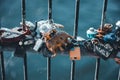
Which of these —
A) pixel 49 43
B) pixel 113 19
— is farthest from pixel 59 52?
pixel 113 19

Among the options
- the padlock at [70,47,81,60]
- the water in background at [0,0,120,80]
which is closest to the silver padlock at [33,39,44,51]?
the padlock at [70,47,81,60]

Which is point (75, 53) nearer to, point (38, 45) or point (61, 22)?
point (38, 45)

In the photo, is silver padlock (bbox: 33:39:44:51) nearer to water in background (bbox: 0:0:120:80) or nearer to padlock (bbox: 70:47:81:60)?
padlock (bbox: 70:47:81:60)

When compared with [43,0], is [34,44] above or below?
below

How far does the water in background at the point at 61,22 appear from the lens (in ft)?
13.0

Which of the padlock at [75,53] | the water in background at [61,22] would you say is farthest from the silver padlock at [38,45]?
the water in background at [61,22]

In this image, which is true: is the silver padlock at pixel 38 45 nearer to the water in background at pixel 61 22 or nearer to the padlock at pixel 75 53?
the padlock at pixel 75 53

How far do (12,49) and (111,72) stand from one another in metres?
2.74

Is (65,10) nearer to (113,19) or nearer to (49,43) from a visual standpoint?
(113,19)

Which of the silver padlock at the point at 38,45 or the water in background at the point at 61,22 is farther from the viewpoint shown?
the water in background at the point at 61,22

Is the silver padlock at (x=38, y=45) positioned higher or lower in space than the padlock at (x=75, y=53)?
higher

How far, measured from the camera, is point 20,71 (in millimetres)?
3992

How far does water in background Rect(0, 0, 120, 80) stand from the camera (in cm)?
396

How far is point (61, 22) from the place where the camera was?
4.18 m
